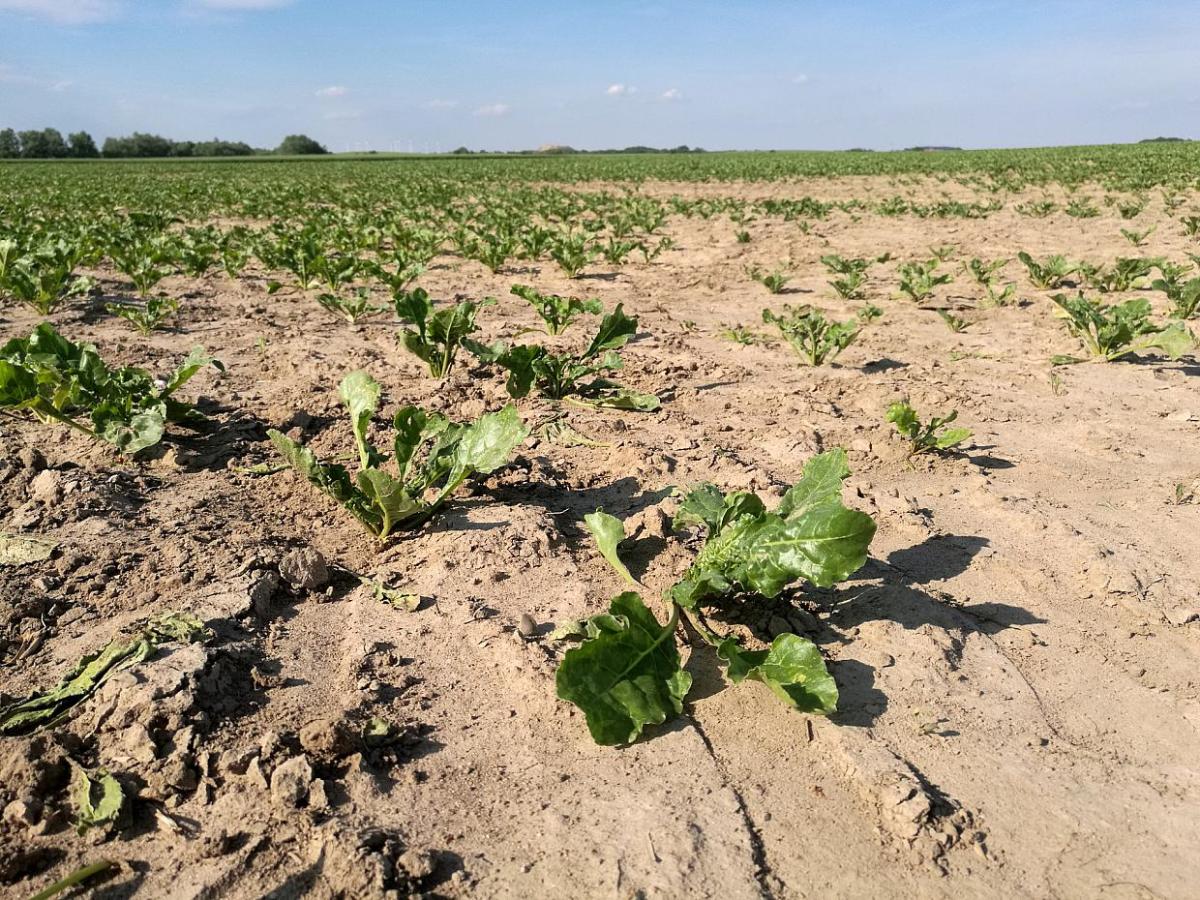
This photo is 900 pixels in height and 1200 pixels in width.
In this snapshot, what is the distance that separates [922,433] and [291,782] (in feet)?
10.6

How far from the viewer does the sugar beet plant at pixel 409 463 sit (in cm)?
281

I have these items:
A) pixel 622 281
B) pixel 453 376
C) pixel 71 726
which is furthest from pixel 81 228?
pixel 71 726

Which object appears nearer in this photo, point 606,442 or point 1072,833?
point 1072,833

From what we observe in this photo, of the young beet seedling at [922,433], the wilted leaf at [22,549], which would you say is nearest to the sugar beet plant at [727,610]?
the young beet seedling at [922,433]

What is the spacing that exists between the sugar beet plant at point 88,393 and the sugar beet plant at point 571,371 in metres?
1.50

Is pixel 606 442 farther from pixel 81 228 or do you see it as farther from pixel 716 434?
pixel 81 228

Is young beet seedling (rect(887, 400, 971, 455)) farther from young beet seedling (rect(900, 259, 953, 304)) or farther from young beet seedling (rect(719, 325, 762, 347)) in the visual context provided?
young beet seedling (rect(900, 259, 953, 304))

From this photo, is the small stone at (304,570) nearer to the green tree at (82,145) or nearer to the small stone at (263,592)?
the small stone at (263,592)

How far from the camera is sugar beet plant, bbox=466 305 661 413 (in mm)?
4180

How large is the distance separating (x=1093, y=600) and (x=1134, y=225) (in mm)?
11858

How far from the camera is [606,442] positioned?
381 centimetres

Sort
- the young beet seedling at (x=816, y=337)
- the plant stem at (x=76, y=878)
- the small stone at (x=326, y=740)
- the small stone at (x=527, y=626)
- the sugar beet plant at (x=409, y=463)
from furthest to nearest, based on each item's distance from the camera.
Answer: the young beet seedling at (x=816, y=337), the sugar beet plant at (x=409, y=463), the small stone at (x=527, y=626), the small stone at (x=326, y=740), the plant stem at (x=76, y=878)

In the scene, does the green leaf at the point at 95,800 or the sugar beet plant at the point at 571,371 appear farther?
the sugar beet plant at the point at 571,371

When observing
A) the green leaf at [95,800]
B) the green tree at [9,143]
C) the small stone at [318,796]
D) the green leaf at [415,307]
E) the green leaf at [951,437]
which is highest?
the green tree at [9,143]
